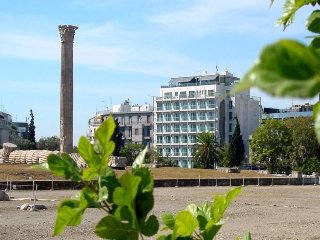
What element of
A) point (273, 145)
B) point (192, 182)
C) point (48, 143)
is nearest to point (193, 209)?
point (192, 182)

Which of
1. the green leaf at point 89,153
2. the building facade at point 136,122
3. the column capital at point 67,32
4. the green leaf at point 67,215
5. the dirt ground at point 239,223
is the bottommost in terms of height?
the dirt ground at point 239,223

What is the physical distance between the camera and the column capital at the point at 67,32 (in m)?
57.8

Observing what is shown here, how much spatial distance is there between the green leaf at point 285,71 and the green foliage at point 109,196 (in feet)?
1.23

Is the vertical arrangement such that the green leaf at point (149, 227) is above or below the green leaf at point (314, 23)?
below

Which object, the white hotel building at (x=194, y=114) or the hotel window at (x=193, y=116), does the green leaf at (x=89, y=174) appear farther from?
the hotel window at (x=193, y=116)

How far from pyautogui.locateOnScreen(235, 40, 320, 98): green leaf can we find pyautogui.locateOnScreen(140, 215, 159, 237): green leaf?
0.46m

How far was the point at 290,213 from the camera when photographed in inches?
985

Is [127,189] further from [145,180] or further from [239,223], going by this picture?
[239,223]

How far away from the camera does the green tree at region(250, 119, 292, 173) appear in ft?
252

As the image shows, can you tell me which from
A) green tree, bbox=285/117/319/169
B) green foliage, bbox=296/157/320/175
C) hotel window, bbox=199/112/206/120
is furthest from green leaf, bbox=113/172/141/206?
hotel window, bbox=199/112/206/120

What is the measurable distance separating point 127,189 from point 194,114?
108583 mm

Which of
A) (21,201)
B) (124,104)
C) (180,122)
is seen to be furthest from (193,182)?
(124,104)

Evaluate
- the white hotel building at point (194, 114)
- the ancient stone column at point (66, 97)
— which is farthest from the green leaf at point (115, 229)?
the white hotel building at point (194, 114)

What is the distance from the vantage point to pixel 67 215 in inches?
40.6
